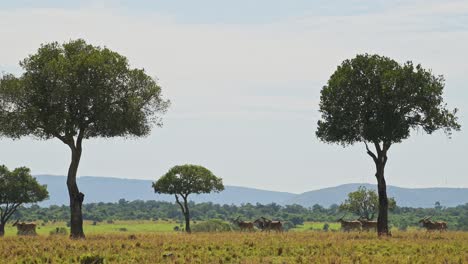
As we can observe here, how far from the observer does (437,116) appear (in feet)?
178

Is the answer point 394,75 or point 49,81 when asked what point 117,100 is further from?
point 394,75

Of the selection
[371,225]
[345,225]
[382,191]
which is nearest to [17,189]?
[345,225]

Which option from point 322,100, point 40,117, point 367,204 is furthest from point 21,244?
point 367,204

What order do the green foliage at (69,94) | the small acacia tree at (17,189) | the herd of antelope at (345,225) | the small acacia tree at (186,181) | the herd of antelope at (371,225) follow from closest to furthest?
the green foliage at (69,94), the herd of antelope at (371,225), the herd of antelope at (345,225), the small acacia tree at (17,189), the small acacia tree at (186,181)

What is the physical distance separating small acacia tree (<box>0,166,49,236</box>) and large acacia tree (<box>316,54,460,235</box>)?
60.2m

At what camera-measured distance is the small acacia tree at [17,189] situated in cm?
9944

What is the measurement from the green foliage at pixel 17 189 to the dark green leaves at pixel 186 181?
1889 centimetres

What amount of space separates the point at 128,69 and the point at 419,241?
2568 centimetres

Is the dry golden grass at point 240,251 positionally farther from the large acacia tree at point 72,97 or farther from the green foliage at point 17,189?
the green foliage at point 17,189

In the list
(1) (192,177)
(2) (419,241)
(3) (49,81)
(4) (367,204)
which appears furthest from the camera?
(4) (367,204)

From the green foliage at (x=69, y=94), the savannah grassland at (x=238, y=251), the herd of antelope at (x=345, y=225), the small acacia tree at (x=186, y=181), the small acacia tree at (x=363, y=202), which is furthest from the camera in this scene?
the small acacia tree at (x=363, y=202)

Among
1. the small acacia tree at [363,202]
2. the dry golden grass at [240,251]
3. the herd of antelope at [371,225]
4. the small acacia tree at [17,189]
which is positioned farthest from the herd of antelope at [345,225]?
the small acacia tree at [363,202]

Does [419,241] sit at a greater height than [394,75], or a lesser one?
lesser

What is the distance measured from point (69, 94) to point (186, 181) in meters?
55.9
